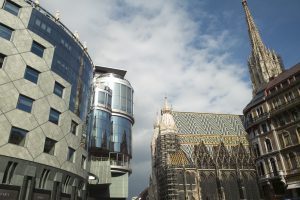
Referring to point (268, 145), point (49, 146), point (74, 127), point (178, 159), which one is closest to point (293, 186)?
point (268, 145)

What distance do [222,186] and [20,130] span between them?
7865 cm

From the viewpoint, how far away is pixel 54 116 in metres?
37.3

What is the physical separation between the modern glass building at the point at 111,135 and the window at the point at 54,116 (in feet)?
66.4

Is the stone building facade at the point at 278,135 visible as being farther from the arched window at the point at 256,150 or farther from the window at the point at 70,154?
the window at the point at 70,154

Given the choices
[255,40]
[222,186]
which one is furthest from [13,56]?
[255,40]

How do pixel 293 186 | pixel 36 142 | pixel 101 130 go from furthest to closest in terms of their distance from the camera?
pixel 101 130 < pixel 293 186 < pixel 36 142

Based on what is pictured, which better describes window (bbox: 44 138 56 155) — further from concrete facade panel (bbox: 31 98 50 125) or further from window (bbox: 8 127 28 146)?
window (bbox: 8 127 28 146)

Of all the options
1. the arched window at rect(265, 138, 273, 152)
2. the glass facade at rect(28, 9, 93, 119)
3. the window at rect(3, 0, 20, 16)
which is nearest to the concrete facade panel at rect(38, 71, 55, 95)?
the glass facade at rect(28, 9, 93, 119)

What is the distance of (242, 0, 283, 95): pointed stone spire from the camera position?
354 feet

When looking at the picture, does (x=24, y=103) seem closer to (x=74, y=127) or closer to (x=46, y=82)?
(x=46, y=82)

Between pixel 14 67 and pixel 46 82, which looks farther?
pixel 46 82

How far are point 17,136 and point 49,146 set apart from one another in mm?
5242

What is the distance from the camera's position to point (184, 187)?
293ft

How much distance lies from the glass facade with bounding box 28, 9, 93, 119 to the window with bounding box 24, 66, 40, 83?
11.0 feet
